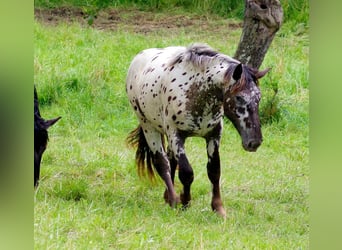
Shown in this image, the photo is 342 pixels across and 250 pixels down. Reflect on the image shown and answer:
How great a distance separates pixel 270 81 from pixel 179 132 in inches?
105

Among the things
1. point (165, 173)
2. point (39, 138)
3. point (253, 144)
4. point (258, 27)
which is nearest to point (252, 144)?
point (253, 144)

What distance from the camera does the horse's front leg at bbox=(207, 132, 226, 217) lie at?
13.0 ft

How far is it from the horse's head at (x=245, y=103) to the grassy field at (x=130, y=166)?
0.52 metres

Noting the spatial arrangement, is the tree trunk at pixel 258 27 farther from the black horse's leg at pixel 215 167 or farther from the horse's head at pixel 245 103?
the horse's head at pixel 245 103

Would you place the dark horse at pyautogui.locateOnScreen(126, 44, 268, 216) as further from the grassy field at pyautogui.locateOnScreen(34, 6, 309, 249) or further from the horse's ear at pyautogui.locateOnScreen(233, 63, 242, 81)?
the grassy field at pyautogui.locateOnScreen(34, 6, 309, 249)

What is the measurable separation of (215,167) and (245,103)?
0.52 m

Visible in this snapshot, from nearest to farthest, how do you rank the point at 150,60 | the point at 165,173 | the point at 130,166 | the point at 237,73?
the point at 237,73, the point at 165,173, the point at 150,60, the point at 130,166

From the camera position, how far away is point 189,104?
383 centimetres

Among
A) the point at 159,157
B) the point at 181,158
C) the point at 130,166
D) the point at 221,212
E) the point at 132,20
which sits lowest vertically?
the point at 132,20

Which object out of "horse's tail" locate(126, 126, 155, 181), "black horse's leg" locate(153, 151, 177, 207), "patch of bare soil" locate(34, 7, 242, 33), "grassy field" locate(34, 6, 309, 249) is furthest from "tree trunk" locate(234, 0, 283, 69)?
"patch of bare soil" locate(34, 7, 242, 33)

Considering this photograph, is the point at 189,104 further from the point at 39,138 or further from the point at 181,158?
the point at 39,138

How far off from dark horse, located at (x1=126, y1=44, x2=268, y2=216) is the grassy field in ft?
0.87

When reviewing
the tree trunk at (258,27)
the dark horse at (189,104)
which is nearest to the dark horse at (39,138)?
the dark horse at (189,104)
